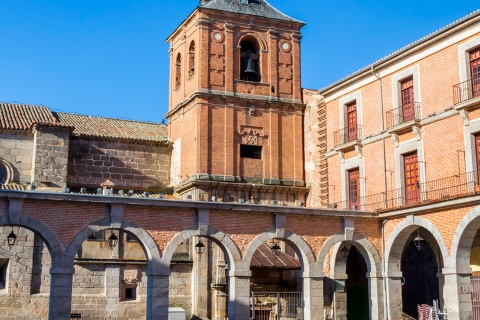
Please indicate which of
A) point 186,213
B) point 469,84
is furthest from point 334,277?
point 469,84

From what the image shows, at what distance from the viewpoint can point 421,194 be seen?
22547mm

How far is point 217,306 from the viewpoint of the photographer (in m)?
26.4

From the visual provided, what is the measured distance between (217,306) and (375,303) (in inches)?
253

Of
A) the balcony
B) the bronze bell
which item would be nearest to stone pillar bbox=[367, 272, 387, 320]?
the balcony

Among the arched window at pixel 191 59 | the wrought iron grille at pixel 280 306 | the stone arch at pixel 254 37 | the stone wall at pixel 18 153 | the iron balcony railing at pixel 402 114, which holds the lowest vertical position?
the wrought iron grille at pixel 280 306

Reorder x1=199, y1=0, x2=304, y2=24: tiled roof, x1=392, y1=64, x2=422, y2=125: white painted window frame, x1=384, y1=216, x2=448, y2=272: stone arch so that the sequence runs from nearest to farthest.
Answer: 1. x1=384, y1=216, x2=448, y2=272: stone arch
2. x1=392, y1=64, x2=422, y2=125: white painted window frame
3. x1=199, y1=0, x2=304, y2=24: tiled roof

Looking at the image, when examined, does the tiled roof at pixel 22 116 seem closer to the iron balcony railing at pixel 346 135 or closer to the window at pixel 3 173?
the window at pixel 3 173

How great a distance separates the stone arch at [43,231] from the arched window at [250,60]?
12.4 m

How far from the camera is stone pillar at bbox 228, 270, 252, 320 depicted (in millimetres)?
21594

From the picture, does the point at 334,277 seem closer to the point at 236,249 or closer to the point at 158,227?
the point at 236,249

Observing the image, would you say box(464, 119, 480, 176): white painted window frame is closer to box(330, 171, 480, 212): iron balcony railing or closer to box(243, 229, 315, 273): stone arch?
box(330, 171, 480, 212): iron balcony railing

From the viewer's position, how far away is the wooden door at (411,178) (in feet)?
76.0

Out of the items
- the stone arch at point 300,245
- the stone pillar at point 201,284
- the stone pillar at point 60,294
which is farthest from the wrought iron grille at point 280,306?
the stone pillar at point 60,294

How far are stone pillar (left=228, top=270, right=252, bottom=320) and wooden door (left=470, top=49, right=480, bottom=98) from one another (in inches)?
366
